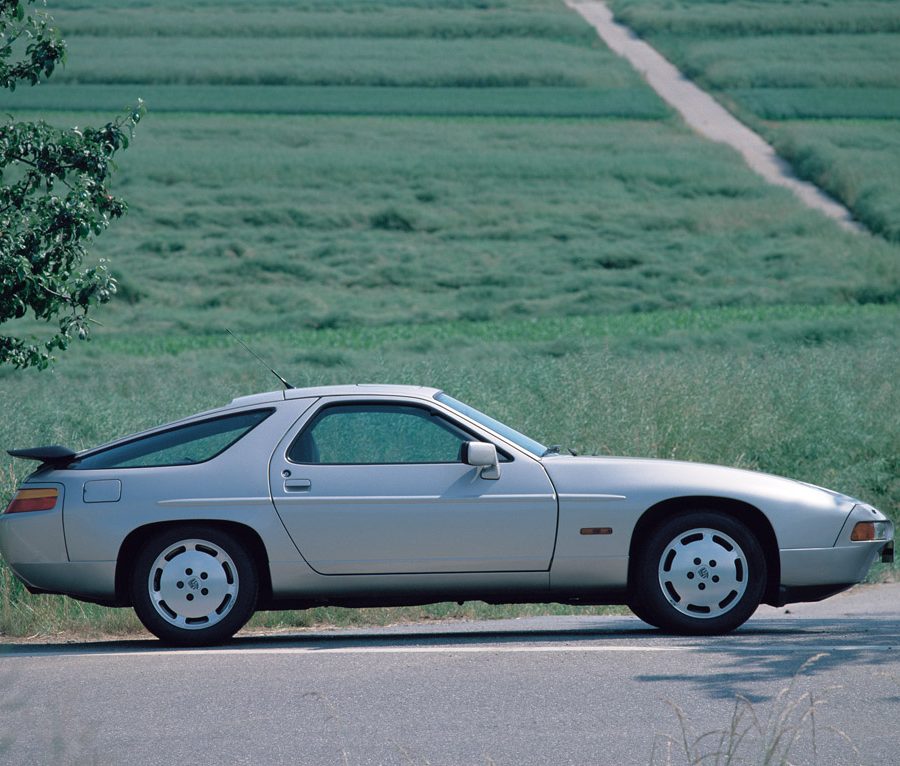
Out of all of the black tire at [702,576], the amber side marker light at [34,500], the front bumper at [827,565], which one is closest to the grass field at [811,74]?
the front bumper at [827,565]

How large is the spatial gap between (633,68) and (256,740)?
69.3 m

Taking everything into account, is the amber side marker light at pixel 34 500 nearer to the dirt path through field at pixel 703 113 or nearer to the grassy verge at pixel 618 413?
the grassy verge at pixel 618 413

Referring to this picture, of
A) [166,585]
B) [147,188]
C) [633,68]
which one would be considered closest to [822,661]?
[166,585]

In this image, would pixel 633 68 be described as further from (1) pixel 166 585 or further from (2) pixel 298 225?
(1) pixel 166 585

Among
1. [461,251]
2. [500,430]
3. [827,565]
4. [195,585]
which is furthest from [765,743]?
[461,251]

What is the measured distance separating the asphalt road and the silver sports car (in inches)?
11.0

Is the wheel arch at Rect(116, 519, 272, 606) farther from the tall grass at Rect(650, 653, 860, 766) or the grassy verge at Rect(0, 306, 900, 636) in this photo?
the tall grass at Rect(650, 653, 860, 766)

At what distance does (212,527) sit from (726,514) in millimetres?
2864

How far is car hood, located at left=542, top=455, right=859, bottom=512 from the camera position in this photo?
24.7 ft

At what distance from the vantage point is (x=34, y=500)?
7.70 meters

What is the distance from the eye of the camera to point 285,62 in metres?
72.3

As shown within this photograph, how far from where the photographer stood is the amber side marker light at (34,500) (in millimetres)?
7652

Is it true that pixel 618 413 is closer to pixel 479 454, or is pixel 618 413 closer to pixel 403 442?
pixel 403 442

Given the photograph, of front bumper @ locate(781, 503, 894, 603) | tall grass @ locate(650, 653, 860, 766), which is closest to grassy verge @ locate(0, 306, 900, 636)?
front bumper @ locate(781, 503, 894, 603)
